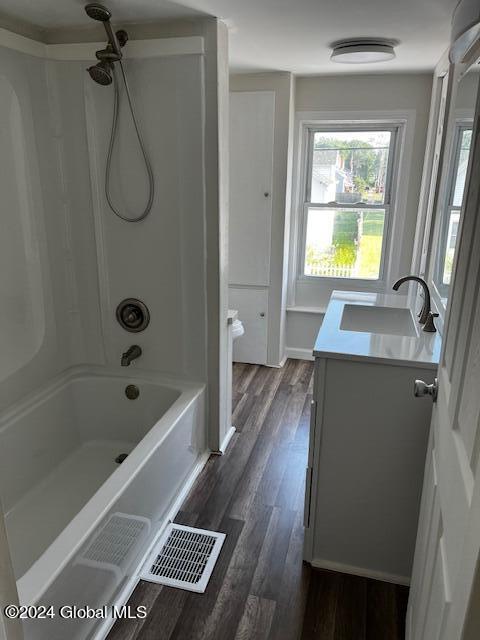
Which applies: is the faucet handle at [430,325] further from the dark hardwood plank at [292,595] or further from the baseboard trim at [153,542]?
the baseboard trim at [153,542]

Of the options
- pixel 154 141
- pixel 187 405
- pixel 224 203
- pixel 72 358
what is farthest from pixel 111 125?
pixel 187 405

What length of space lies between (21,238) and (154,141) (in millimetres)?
804

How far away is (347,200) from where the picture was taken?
148 inches

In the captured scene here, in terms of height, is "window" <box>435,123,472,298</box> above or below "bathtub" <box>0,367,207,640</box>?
above

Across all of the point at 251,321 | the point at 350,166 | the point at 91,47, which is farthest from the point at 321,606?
the point at 350,166

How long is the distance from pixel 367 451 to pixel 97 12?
6.85ft

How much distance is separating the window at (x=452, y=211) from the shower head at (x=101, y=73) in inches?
60.5

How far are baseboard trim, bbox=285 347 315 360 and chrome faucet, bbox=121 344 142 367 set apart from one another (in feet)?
6.08

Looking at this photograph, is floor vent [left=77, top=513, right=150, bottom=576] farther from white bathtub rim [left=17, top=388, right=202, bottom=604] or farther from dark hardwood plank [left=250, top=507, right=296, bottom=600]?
dark hardwood plank [left=250, top=507, right=296, bottom=600]

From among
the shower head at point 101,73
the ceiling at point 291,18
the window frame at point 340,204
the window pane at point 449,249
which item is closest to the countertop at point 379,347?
the window pane at point 449,249

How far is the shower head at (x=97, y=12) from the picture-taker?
188 cm

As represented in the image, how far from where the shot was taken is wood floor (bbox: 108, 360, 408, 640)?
1666 mm

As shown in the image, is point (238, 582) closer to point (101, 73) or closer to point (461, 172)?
point (461, 172)

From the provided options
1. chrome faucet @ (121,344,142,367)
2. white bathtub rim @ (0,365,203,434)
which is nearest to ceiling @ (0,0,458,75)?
chrome faucet @ (121,344,142,367)
